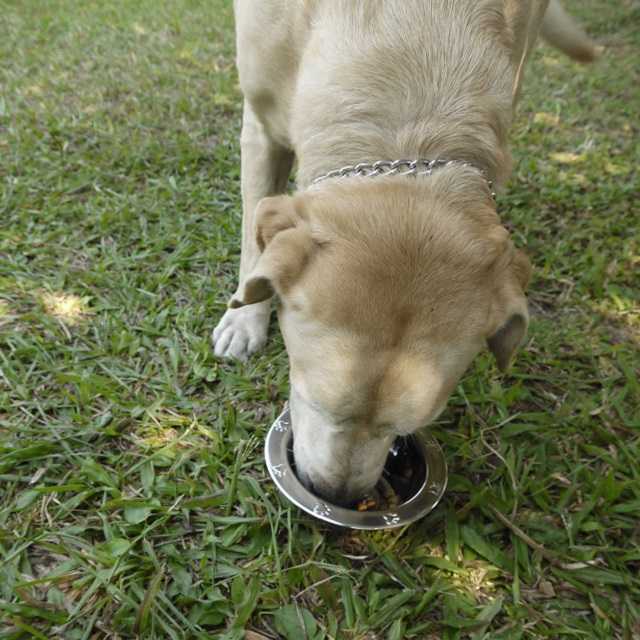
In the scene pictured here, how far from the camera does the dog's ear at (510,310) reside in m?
2.13

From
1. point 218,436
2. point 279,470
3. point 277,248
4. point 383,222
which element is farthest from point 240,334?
point 383,222

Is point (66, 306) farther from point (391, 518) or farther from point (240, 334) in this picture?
point (391, 518)

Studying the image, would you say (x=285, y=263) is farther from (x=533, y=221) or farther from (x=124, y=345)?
(x=533, y=221)

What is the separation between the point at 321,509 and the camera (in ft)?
7.60

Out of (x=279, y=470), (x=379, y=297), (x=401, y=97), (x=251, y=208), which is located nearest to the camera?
(x=379, y=297)

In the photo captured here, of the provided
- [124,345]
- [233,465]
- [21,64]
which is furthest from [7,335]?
[21,64]

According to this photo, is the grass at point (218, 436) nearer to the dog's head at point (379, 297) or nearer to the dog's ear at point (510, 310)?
the dog's head at point (379, 297)

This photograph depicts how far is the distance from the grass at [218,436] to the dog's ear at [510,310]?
0.75 metres

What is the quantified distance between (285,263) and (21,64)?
5.56m

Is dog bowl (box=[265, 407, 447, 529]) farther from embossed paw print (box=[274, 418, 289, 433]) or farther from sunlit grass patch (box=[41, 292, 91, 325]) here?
sunlit grass patch (box=[41, 292, 91, 325])

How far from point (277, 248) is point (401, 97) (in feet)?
2.57

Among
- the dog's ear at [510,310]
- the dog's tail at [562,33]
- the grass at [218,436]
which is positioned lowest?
the grass at [218,436]

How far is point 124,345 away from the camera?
3195 mm

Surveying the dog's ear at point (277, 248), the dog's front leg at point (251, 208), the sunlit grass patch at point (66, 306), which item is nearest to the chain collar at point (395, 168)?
the dog's ear at point (277, 248)
